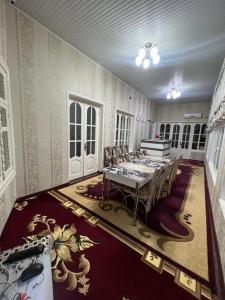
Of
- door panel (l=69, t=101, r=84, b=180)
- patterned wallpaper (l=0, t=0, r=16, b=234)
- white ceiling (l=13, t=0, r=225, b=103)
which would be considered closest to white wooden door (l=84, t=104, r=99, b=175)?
door panel (l=69, t=101, r=84, b=180)

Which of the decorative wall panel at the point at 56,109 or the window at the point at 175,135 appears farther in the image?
the window at the point at 175,135

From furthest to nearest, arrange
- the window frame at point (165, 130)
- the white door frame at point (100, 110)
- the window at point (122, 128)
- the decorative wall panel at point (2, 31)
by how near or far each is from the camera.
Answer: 1. the window frame at point (165, 130)
2. the window at point (122, 128)
3. the white door frame at point (100, 110)
4. the decorative wall panel at point (2, 31)

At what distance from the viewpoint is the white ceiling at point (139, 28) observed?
78.1 inches

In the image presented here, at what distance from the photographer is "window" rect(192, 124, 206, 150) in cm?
764

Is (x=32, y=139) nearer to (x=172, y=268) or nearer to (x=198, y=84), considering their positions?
(x=172, y=268)

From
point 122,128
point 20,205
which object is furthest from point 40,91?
point 122,128

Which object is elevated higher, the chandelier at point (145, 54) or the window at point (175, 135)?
the chandelier at point (145, 54)

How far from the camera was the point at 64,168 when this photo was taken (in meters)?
3.22

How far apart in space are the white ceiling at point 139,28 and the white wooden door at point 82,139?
131cm

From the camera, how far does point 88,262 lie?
149cm

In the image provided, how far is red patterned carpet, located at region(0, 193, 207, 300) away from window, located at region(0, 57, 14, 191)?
682 mm

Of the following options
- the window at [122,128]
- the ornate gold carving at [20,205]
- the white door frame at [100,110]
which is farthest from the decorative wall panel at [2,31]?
the window at [122,128]

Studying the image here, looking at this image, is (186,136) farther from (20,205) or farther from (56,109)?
(20,205)

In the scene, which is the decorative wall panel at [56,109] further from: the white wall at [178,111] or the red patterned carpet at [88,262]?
the white wall at [178,111]
